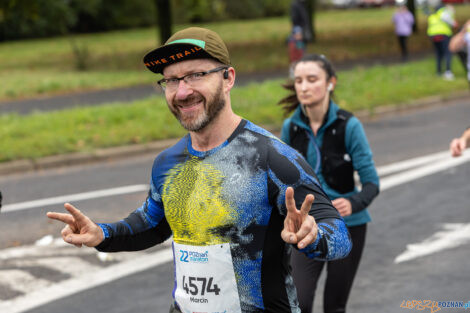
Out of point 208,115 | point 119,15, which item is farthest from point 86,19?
point 208,115

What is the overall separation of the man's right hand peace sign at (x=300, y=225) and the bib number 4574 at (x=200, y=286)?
1.76 ft

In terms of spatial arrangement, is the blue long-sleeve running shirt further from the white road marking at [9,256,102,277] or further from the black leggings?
the white road marking at [9,256,102,277]

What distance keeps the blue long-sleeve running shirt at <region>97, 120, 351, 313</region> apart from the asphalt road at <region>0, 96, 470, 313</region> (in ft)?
10.3

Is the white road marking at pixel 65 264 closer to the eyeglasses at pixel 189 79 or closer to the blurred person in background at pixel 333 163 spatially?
the blurred person in background at pixel 333 163

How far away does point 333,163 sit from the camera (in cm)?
494

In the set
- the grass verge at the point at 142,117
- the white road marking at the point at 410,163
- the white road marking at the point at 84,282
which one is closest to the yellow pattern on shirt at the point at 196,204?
the white road marking at the point at 84,282

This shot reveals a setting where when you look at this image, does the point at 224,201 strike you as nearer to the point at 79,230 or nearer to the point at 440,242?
the point at 79,230

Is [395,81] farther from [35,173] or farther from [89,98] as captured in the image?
[35,173]

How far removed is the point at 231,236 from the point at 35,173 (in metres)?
9.26

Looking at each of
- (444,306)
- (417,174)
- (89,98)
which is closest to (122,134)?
(417,174)

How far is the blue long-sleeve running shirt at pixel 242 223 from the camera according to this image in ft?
9.71

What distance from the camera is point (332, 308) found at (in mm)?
4906

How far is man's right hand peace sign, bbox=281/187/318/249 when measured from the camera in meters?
2.59

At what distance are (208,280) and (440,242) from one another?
5.00 m
